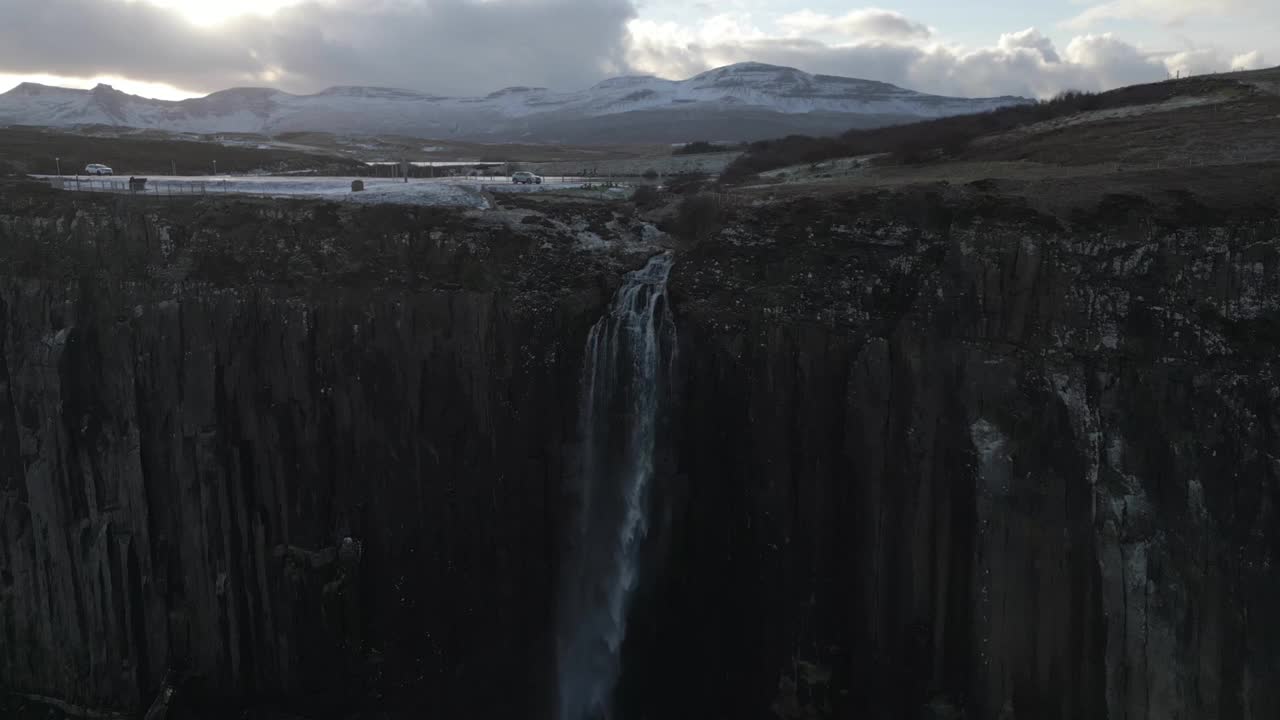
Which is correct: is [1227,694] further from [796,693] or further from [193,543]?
[193,543]

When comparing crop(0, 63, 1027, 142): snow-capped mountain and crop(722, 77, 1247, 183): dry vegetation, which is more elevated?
crop(0, 63, 1027, 142): snow-capped mountain

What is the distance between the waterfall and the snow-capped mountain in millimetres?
105222

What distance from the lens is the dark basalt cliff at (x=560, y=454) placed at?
2119 centimetres

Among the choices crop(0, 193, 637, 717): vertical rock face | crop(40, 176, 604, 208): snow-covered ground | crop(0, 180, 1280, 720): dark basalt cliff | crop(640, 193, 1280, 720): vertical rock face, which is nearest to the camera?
crop(640, 193, 1280, 720): vertical rock face

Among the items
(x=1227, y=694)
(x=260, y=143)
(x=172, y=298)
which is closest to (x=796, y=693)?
(x=1227, y=694)

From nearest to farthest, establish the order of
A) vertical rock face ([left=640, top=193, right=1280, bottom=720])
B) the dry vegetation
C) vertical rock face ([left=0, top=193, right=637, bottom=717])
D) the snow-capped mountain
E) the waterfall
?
vertical rock face ([left=640, top=193, right=1280, bottom=720])
the waterfall
vertical rock face ([left=0, top=193, right=637, bottom=717])
the dry vegetation
the snow-capped mountain

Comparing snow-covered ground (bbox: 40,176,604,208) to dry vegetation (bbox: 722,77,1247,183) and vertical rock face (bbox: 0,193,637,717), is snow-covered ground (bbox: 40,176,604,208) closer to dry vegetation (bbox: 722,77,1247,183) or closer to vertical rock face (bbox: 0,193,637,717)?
vertical rock face (bbox: 0,193,637,717)

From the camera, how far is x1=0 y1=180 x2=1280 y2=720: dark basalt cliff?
21.2 m

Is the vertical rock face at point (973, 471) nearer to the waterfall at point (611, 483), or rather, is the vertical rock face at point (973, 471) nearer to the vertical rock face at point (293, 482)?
the waterfall at point (611, 483)

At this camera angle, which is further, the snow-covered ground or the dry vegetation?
the dry vegetation

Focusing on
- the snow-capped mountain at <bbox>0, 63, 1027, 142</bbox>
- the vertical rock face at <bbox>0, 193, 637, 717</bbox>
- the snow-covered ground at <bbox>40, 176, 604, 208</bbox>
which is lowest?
the vertical rock face at <bbox>0, 193, 637, 717</bbox>

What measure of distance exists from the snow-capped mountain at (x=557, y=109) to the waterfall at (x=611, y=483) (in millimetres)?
105222

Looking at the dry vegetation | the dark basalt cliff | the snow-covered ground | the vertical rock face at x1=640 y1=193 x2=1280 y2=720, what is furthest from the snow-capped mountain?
the vertical rock face at x1=640 y1=193 x2=1280 y2=720

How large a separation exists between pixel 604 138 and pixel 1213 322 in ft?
395
